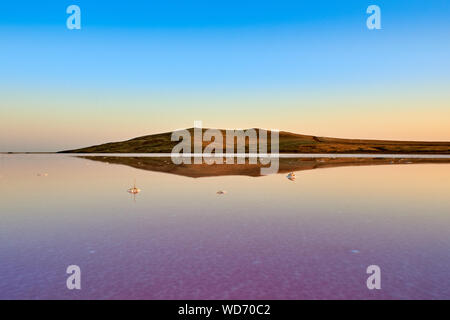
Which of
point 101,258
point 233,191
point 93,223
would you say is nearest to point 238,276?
point 101,258

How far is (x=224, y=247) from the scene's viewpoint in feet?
36.7

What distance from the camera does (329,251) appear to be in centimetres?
1078

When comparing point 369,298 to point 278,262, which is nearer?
point 369,298

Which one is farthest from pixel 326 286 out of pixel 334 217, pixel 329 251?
pixel 334 217

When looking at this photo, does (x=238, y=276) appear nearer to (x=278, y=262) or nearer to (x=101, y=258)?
(x=278, y=262)

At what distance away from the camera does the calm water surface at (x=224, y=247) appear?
7953mm

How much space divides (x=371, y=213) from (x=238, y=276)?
35.7ft

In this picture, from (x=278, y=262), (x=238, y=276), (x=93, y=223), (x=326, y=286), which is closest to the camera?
(x=326, y=286)

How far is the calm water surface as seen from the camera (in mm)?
7953

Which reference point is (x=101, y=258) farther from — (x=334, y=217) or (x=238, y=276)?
(x=334, y=217)

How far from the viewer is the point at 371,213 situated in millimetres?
16797

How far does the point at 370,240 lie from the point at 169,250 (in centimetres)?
730
